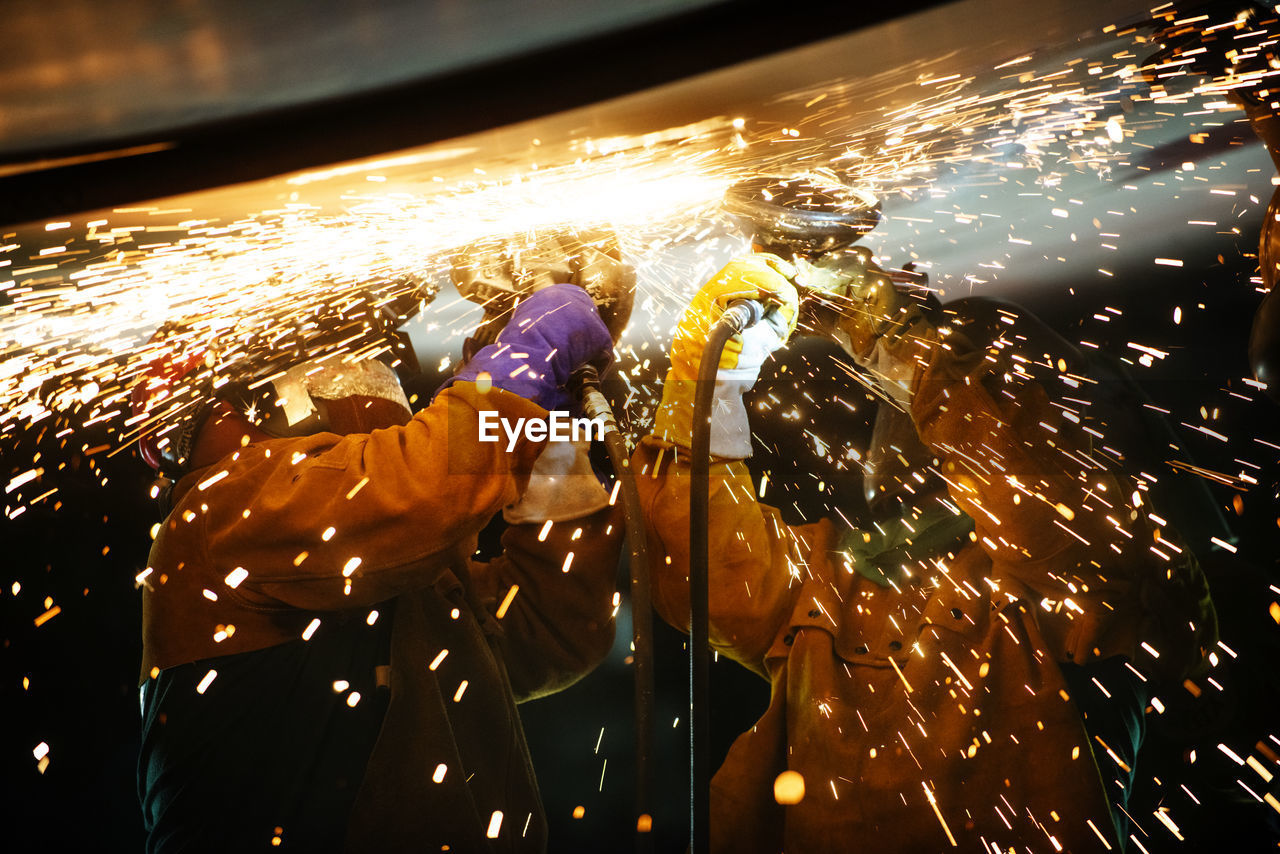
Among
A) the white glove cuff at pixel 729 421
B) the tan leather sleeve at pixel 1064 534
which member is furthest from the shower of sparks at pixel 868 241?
the white glove cuff at pixel 729 421

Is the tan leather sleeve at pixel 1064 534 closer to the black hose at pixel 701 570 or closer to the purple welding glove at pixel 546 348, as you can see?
the black hose at pixel 701 570

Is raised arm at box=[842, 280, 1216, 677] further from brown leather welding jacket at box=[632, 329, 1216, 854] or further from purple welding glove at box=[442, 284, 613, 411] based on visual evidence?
purple welding glove at box=[442, 284, 613, 411]

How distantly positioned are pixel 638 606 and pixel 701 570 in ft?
0.38

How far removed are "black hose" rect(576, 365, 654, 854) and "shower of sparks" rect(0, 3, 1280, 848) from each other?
0.29 feet

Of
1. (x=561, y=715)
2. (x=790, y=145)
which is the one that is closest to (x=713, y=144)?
(x=790, y=145)

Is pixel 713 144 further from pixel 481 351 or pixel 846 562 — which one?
pixel 846 562

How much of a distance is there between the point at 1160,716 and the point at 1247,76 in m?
1.07

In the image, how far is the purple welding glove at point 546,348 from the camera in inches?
40.9

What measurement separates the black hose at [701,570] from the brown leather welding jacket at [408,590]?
197 mm

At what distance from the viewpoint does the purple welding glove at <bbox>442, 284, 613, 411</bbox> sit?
3.41ft

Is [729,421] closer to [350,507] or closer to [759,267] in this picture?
[759,267]

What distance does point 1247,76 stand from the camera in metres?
1.10

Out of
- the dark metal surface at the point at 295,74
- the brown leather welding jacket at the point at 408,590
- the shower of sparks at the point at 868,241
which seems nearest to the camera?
the dark metal surface at the point at 295,74

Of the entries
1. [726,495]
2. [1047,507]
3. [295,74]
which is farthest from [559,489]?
[1047,507]
